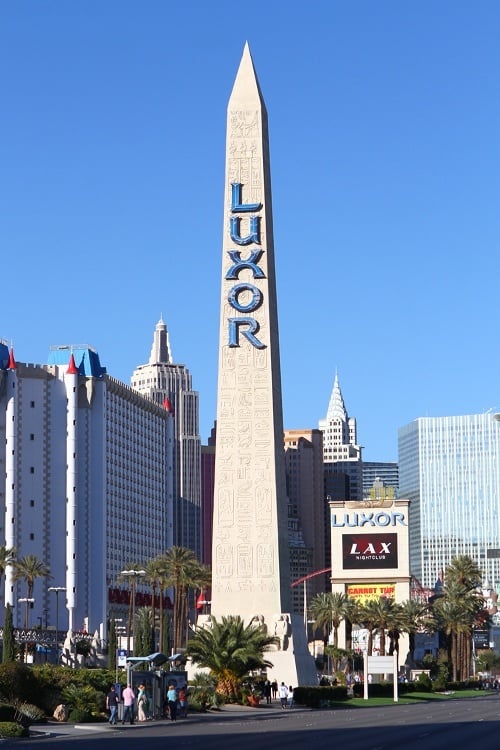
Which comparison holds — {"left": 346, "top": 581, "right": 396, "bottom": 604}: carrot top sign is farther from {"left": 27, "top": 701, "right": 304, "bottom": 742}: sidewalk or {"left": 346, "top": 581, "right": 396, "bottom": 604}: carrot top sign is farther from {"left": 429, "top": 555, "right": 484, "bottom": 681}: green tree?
{"left": 27, "top": 701, "right": 304, "bottom": 742}: sidewalk

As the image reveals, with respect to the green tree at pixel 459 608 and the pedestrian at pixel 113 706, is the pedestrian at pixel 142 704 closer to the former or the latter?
the pedestrian at pixel 113 706

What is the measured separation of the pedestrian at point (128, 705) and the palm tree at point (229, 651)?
549 inches

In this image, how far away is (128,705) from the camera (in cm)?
5816

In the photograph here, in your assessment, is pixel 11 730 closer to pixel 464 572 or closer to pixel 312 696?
pixel 312 696

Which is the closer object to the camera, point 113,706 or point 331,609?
point 113,706

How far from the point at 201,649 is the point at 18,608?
98548 millimetres

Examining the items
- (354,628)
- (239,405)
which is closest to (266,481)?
(239,405)

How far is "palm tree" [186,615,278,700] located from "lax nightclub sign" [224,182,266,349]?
15.3 m

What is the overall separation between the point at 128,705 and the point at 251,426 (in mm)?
23336

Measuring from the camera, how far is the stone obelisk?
78.5 m

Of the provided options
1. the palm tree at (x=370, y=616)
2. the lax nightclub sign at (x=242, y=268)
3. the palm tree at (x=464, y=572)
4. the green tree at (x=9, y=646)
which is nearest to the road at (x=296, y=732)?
the green tree at (x=9, y=646)

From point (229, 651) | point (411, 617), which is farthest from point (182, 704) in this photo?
point (411, 617)

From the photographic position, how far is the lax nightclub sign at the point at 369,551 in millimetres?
175875

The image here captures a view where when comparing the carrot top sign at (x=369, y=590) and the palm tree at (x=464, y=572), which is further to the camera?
the carrot top sign at (x=369, y=590)
